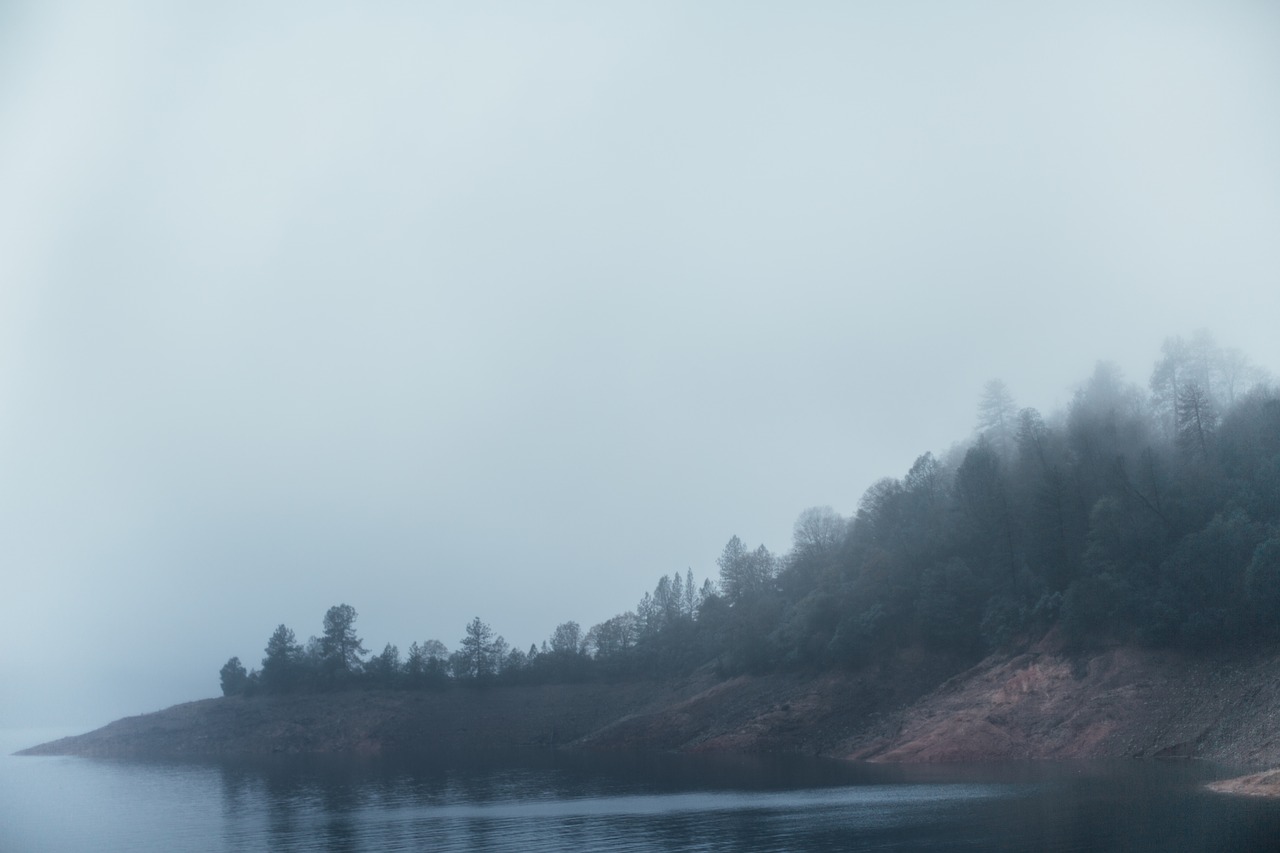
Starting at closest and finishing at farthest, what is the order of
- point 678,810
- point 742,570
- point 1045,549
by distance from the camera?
1. point 678,810
2. point 1045,549
3. point 742,570

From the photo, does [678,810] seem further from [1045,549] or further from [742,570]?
[742,570]

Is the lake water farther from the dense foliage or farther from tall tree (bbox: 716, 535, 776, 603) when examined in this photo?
tall tree (bbox: 716, 535, 776, 603)

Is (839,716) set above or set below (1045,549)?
below

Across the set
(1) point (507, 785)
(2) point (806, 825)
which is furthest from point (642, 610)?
(2) point (806, 825)

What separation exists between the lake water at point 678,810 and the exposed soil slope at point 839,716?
18.0 ft

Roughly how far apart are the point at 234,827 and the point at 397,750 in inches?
3246

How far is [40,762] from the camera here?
132375mm

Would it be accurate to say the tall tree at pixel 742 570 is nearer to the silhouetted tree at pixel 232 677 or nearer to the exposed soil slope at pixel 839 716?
the exposed soil slope at pixel 839 716

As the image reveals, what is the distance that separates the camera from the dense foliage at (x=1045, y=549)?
72.4 m

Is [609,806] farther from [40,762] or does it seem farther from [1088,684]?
[40,762]

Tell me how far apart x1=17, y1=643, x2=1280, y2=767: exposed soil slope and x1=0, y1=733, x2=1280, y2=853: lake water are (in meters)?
5.49

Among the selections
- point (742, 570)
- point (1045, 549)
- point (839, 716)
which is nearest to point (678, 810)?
point (839, 716)

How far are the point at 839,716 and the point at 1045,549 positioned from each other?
25.5m

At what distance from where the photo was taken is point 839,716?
88938 millimetres
